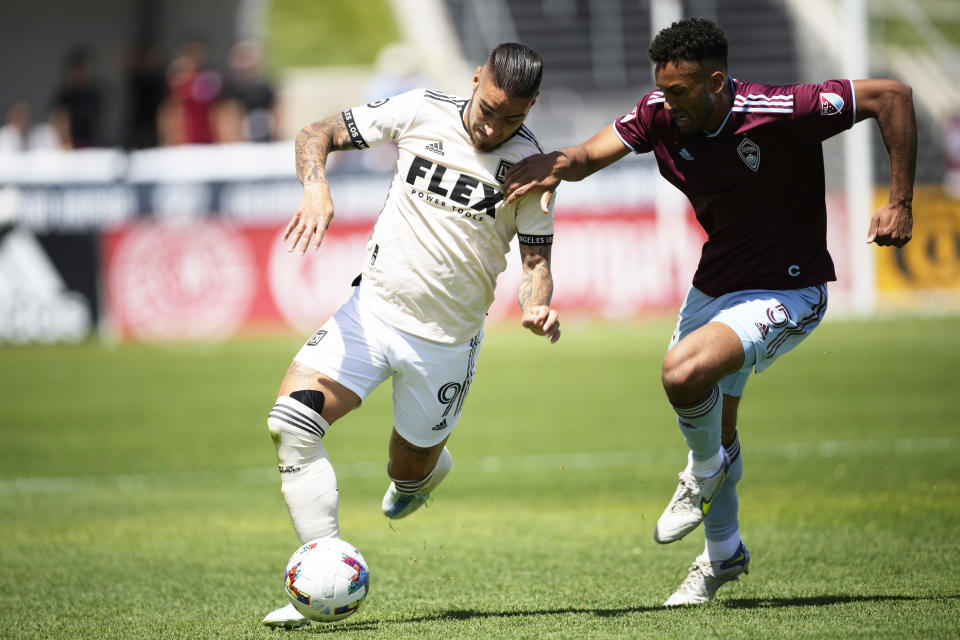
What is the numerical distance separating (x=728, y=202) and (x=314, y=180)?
6.44ft

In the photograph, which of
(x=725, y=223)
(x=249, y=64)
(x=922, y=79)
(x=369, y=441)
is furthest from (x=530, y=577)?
(x=922, y=79)

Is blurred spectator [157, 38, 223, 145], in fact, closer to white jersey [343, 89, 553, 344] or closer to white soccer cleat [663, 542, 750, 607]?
white jersey [343, 89, 553, 344]

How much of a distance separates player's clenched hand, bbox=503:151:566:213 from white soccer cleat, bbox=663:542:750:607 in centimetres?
189

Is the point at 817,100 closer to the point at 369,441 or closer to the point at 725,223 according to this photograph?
the point at 725,223

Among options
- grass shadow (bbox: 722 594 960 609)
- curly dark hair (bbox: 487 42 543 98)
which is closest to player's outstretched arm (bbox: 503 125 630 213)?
curly dark hair (bbox: 487 42 543 98)

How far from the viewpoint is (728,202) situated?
5867 millimetres

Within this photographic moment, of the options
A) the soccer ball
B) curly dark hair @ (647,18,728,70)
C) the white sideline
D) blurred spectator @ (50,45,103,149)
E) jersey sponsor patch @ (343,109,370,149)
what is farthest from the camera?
blurred spectator @ (50,45,103,149)

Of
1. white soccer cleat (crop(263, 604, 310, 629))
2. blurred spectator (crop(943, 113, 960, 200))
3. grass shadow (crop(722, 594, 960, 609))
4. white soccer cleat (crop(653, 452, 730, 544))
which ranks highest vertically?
white soccer cleat (crop(653, 452, 730, 544))

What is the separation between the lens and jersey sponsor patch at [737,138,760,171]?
5738 mm

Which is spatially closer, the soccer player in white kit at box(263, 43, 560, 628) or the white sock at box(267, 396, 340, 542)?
the white sock at box(267, 396, 340, 542)

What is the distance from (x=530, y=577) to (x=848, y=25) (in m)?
18.5

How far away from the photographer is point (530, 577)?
255 inches

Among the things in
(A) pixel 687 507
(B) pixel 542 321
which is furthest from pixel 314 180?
(A) pixel 687 507

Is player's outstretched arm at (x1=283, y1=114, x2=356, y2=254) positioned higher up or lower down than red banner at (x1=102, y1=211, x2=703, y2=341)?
higher up
